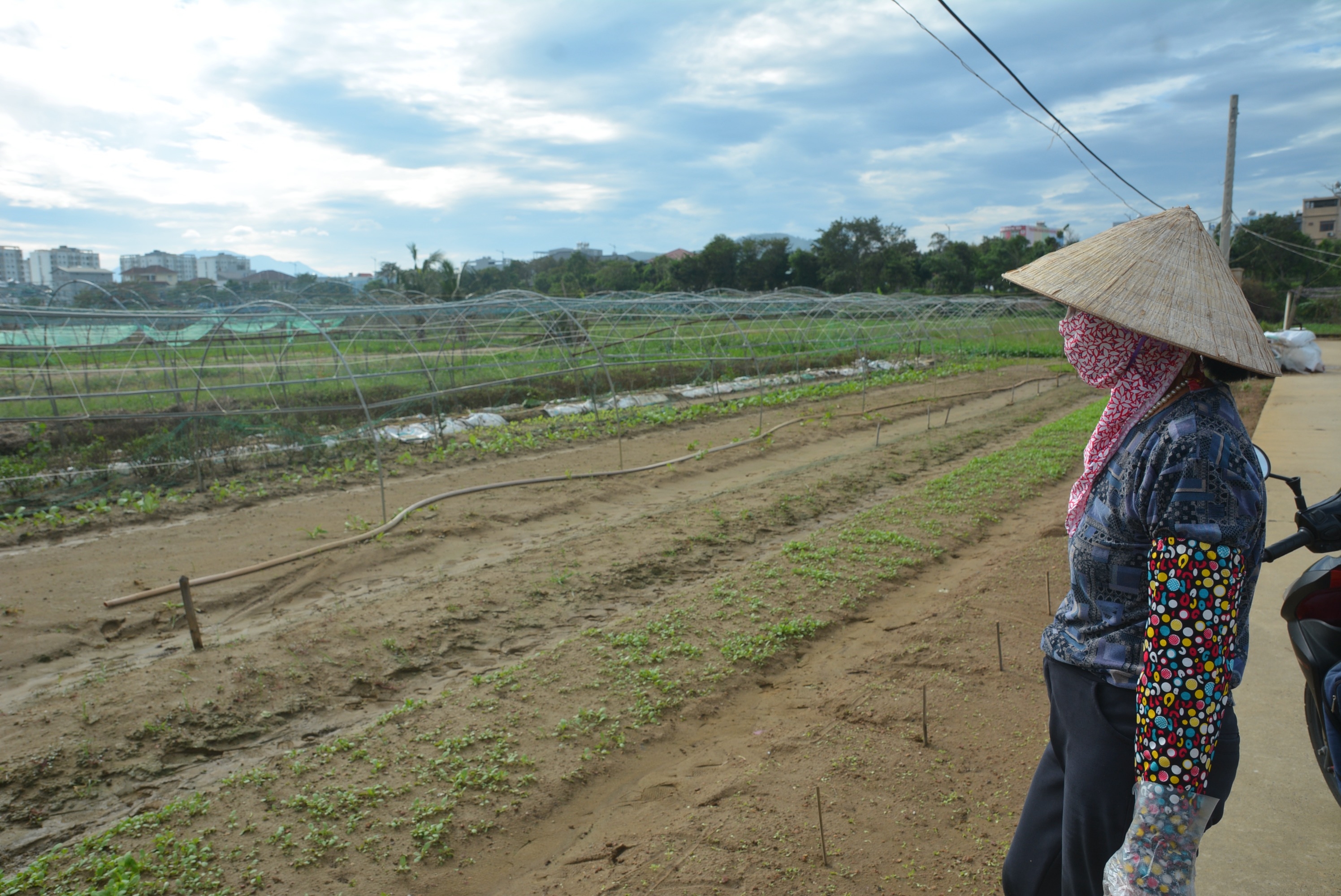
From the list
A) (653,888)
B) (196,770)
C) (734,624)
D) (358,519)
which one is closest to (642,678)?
(734,624)

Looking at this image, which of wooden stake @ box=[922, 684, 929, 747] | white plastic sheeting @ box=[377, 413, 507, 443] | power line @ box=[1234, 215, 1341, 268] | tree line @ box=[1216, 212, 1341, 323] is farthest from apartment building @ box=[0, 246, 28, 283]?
tree line @ box=[1216, 212, 1341, 323]

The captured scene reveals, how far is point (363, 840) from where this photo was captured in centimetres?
313

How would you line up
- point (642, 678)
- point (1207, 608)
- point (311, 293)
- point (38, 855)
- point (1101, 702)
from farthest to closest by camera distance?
point (311, 293), point (642, 678), point (38, 855), point (1101, 702), point (1207, 608)

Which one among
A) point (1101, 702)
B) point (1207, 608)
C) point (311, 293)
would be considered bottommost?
point (1101, 702)

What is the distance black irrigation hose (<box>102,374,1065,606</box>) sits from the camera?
5207 millimetres

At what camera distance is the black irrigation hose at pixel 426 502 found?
5.21 meters

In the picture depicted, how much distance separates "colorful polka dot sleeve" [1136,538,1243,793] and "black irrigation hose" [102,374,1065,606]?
5344 mm

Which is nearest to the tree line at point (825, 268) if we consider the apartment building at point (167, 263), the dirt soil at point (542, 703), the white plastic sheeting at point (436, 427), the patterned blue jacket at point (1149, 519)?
the apartment building at point (167, 263)

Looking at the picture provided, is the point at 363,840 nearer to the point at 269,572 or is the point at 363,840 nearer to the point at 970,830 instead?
the point at 970,830

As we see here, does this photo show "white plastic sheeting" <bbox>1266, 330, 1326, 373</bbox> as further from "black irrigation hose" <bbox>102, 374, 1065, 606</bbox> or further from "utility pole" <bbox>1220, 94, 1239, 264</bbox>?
"black irrigation hose" <bbox>102, 374, 1065, 606</bbox>

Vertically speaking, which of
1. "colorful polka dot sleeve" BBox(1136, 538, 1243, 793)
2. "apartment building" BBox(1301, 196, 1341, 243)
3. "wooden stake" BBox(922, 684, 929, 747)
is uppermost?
"apartment building" BBox(1301, 196, 1341, 243)

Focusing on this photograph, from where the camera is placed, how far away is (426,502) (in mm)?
7848

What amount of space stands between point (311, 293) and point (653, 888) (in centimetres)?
2785

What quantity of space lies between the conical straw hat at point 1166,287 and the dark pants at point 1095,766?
0.71 meters
